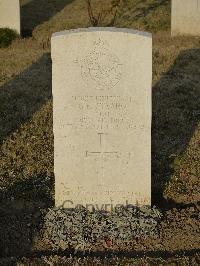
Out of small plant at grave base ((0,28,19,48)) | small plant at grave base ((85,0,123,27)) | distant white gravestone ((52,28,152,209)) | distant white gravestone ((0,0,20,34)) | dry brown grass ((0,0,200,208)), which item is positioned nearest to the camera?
distant white gravestone ((52,28,152,209))

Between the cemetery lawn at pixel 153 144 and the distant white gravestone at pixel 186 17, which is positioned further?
the distant white gravestone at pixel 186 17

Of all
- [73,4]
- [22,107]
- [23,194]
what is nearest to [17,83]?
[22,107]

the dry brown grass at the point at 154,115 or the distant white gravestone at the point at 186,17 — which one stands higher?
the distant white gravestone at the point at 186,17

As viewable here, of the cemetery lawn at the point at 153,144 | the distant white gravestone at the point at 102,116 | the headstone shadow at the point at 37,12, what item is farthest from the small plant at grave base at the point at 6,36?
the distant white gravestone at the point at 102,116

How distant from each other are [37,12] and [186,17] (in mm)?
6159

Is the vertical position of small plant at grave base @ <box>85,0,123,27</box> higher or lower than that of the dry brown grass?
higher

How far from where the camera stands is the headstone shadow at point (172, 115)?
26.5 feet

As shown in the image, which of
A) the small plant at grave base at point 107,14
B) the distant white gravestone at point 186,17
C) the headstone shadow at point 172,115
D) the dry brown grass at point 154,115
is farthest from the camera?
the small plant at grave base at point 107,14

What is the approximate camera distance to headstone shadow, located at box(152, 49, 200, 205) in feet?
26.5

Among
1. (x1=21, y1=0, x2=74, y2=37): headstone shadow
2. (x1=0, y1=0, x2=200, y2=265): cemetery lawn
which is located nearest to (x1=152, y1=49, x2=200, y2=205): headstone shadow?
(x1=0, y1=0, x2=200, y2=265): cemetery lawn

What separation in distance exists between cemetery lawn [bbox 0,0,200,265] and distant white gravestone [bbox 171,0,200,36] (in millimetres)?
527

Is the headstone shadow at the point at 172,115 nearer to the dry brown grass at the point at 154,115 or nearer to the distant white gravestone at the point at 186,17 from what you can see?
the dry brown grass at the point at 154,115

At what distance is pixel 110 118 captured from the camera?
652 cm

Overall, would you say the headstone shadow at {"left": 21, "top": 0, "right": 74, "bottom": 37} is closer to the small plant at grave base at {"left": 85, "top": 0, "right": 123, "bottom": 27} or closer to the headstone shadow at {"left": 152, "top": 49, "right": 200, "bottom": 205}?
the small plant at grave base at {"left": 85, "top": 0, "right": 123, "bottom": 27}
